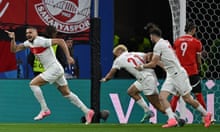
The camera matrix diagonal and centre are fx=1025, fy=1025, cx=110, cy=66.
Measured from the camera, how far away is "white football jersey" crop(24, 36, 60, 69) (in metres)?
19.9

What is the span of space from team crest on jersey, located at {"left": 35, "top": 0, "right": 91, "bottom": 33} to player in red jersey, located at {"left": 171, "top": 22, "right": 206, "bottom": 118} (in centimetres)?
378

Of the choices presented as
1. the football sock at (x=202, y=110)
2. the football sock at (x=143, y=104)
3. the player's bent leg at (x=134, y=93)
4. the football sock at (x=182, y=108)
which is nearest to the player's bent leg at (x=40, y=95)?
the player's bent leg at (x=134, y=93)

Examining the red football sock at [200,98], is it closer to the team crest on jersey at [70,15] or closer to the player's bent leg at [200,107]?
the player's bent leg at [200,107]

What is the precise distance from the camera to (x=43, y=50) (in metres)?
20.0

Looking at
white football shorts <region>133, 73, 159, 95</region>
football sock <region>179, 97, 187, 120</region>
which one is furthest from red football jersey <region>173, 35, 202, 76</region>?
football sock <region>179, 97, 187, 120</region>

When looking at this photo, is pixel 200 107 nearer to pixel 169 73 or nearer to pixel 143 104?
pixel 169 73

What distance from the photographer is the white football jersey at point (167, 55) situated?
60.0 feet

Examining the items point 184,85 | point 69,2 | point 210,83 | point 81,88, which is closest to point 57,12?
point 69,2

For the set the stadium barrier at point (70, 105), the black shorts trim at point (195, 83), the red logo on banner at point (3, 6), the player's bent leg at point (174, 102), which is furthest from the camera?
the red logo on banner at point (3, 6)

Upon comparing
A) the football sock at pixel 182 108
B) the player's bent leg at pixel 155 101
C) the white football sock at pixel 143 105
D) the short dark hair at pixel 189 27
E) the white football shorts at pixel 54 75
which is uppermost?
the short dark hair at pixel 189 27

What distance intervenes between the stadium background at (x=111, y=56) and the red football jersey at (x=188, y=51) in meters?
1.94

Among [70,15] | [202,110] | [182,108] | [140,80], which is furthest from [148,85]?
[70,15]

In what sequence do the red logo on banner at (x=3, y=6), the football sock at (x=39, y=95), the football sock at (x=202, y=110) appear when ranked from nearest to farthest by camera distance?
the football sock at (x=202, y=110) < the football sock at (x=39, y=95) < the red logo on banner at (x=3, y=6)

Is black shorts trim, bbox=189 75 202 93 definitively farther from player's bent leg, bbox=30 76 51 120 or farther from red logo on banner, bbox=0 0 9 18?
red logo on banner, bbox=0 0 9 18
